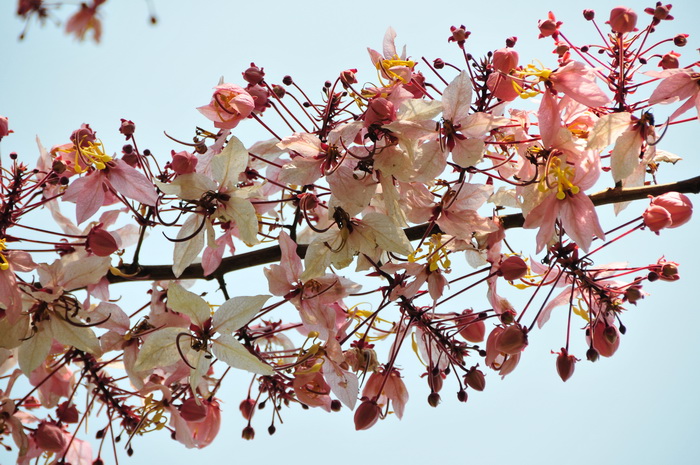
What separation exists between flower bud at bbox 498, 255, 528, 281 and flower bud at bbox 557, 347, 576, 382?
16 cm

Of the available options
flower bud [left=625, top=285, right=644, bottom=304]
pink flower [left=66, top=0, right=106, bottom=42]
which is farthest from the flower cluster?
pink flower [left=66, top=0, right=106, bottom=42]

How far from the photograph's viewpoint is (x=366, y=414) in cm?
112

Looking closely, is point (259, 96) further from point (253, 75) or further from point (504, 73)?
point (504, 73)

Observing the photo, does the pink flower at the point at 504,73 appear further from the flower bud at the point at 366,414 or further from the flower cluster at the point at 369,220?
the flower bud at the point at 366,414

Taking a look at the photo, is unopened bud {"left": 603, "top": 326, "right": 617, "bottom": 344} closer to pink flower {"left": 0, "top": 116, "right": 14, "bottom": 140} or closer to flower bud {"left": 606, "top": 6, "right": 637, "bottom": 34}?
flower bud {"left": 606, "top": 6, "right": 637, "bottom": 34}

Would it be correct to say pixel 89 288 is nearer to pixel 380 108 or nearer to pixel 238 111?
pixel 238 111

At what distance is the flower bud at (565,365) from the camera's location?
Result: 3.63 ft

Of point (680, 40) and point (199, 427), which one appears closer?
point (680, 40)

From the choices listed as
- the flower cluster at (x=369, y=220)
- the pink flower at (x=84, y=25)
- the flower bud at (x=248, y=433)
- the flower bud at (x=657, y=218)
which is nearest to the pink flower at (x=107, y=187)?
the flower cluster at (x=369, y=220)

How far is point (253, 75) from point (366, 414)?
55 centimetres

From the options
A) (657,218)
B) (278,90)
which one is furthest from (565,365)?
(278,90)

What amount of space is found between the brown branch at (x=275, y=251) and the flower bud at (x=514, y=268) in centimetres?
7

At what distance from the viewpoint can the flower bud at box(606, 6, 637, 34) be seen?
3.50ft

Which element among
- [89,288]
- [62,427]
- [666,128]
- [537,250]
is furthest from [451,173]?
[62,427]
